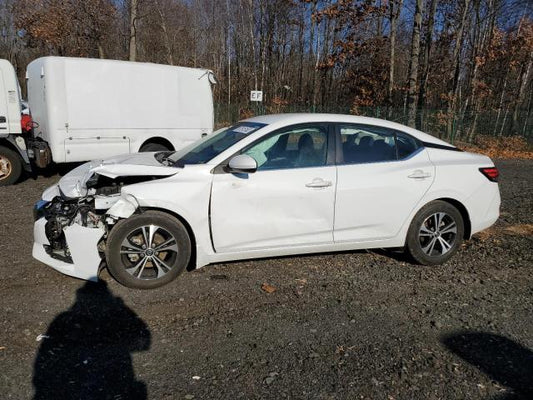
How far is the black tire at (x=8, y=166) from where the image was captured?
27.8 feet

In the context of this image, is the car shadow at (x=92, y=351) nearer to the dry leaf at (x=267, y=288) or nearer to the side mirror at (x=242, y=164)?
the dry leaf at (x=267, y=288)

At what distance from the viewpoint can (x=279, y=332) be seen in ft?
11.1

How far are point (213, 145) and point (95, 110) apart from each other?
5.29m

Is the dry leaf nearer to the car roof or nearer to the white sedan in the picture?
the white sedan

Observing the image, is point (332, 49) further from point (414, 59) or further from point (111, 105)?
point (111, 105)

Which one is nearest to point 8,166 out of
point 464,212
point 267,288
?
point 267,288

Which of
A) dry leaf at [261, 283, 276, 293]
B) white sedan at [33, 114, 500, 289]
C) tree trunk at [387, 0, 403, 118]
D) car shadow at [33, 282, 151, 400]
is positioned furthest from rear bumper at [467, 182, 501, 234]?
tree trunk at [387, 0, 403, 118]

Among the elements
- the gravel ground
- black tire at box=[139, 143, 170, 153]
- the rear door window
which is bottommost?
the gravel ground

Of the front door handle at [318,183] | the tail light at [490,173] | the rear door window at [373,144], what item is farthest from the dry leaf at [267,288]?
the tail light at [490,173]

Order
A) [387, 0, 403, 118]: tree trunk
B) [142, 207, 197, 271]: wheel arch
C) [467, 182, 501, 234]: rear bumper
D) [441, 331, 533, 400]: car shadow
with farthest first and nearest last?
1. [387, 0, 403, 118]: tree trunk
2. [467, 182, 501, 234]: rear bumper
3. [142, 207, 197, 271]: wheel arch
4. [441, 331, 533, 400]: car shadow

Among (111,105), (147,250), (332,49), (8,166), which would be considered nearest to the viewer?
(147,250)

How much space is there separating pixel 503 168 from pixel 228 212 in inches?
480

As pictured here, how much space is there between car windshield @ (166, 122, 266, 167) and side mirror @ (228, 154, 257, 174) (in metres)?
0.32

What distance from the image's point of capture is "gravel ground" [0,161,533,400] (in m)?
2.74
